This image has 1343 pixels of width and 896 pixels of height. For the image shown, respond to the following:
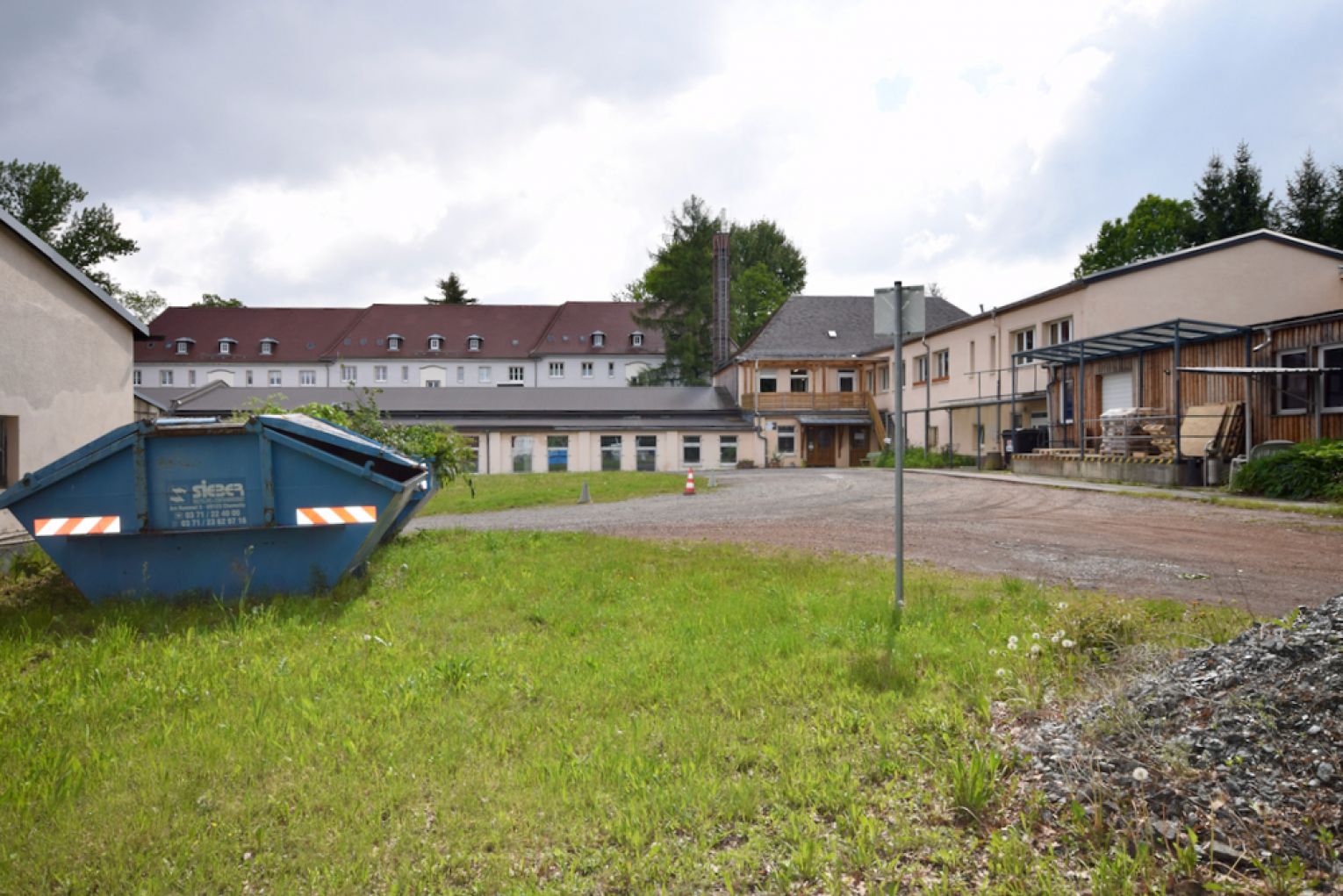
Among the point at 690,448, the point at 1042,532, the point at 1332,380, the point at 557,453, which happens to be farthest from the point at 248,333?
the point at 1332,380

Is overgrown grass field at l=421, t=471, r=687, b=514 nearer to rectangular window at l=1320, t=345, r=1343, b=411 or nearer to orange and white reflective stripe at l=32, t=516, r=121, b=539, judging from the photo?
orange and white reflective stripe at l=32, t=516, r=121, b=539

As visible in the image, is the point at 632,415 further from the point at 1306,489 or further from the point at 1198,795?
the point at 1198,795

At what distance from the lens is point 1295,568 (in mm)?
8070

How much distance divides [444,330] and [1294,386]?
5996 centimetres

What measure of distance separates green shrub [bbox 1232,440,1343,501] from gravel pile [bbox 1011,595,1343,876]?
14147 mm

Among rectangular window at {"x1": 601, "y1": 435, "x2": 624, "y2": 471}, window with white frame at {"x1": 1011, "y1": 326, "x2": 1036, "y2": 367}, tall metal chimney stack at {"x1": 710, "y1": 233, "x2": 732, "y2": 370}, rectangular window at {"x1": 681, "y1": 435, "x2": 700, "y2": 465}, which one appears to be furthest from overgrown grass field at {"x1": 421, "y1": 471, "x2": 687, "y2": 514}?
tall metal chimney stack at {"x1": 710, "y1": 233, "x2": 732, "y2": 370}

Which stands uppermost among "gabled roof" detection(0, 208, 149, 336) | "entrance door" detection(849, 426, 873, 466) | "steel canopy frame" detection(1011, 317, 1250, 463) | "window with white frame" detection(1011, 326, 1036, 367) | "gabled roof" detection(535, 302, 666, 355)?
"gabled roof" detection(535, 302, 666, 355)

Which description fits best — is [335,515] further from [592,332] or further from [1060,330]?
[592,332]

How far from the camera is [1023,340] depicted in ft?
102

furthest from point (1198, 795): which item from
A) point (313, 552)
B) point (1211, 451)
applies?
point (1211, 451)

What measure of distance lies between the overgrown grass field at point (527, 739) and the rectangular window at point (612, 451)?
3486 centimetres

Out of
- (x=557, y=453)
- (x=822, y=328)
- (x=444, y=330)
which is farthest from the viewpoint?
(x=444, y=330)

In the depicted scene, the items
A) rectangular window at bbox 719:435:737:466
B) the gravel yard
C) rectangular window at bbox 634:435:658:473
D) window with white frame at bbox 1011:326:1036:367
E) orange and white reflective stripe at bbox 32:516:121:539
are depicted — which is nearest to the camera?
orange and white reflective stripe at bbox 32:516:121:539

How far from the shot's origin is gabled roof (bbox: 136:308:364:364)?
64.5 m
